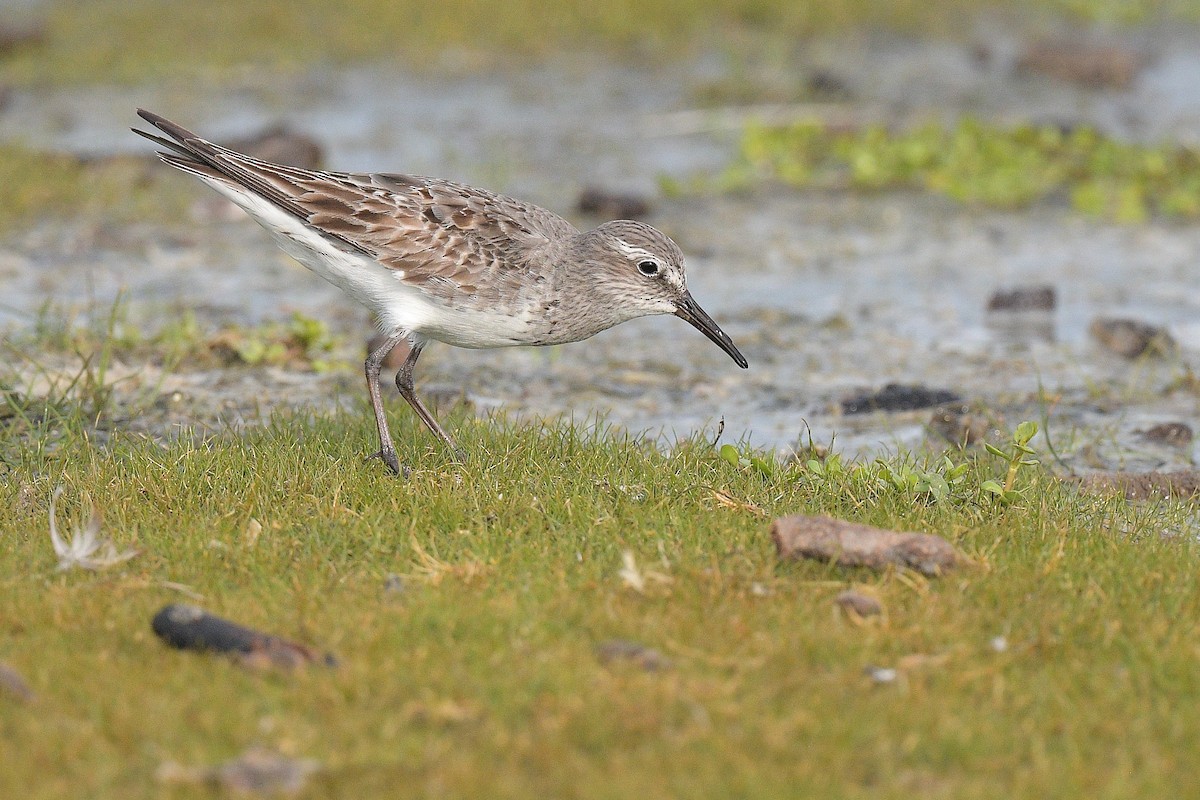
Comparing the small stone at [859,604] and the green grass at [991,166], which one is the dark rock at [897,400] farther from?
the green grass at [991,166]

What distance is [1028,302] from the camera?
39.0 feet

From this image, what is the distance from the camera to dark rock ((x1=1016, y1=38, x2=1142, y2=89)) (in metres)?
18.8

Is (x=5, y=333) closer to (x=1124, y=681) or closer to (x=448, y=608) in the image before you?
(x=448, y=608)

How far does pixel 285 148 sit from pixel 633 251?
6.94 metres

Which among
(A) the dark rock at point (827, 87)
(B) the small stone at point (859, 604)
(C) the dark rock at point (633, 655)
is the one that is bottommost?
(C) the dark rock at point (633, 655)

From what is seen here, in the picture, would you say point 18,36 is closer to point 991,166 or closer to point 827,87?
point 827,87

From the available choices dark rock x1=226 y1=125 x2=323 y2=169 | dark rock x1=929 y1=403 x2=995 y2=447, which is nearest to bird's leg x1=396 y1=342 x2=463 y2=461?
dark rock x1=929 y1=403 x2=995 y2=447

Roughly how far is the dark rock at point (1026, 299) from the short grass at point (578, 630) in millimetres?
4219

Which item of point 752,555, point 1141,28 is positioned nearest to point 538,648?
point 752,555

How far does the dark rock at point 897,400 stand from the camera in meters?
9.84

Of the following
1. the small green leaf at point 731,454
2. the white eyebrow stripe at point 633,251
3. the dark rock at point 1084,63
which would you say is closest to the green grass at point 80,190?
the white eyebrow stripe at point 633,251

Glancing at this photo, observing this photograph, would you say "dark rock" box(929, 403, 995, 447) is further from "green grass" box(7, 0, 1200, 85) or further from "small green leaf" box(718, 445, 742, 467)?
"green grass" box(7, 0, 1200, 85)

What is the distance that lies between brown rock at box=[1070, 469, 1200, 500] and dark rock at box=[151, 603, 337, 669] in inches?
169

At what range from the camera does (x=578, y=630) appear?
5.92m
